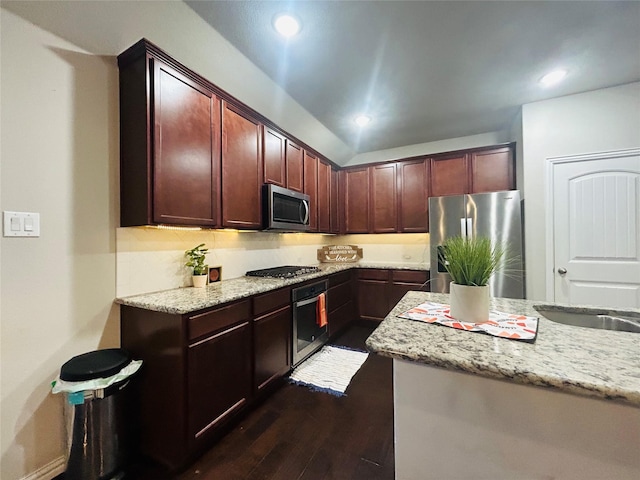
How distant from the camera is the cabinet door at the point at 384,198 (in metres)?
3.84

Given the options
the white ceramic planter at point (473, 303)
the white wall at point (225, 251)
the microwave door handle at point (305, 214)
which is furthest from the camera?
the microwave door handle at point (305, 214)

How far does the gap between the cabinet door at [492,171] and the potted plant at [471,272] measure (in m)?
2.72

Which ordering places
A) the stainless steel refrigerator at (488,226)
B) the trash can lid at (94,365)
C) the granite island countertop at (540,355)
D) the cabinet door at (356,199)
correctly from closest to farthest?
the granite island countertop at (540,355)
the trash can lid at (94,365)
the stainless steel refrigerator at (488,226)
the cabinet door at (356,199)

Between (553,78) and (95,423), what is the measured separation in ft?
13.5

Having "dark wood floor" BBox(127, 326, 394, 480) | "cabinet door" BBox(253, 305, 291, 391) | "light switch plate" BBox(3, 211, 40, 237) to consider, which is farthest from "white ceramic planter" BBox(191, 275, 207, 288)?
"dark wood floor" BBox(127, 326, 394, 480)

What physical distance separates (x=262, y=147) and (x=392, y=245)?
2.57 meters

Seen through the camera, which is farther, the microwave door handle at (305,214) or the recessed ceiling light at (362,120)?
the recessed ceiling light at (362,120)

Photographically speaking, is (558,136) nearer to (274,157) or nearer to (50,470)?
(274,157)

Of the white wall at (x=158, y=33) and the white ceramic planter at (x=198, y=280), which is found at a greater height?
the white wall at (x=158, y=33)

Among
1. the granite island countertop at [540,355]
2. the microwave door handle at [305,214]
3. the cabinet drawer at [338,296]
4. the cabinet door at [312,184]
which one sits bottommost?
the cabinet drawer at [338,296]

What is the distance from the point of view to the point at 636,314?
1.14 metres

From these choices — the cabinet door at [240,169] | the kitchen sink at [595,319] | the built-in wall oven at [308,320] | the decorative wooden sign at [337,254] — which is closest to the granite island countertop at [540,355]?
the kitchen sink at [595,319]

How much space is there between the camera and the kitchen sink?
1.12 metres

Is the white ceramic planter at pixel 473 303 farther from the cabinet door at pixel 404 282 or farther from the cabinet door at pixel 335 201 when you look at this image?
the cabinet door at pixel 335 201
